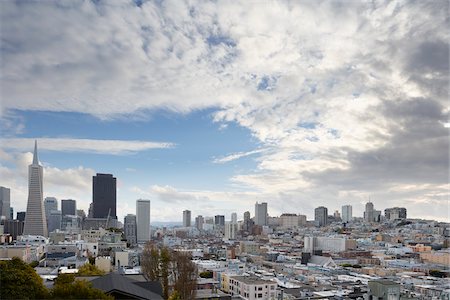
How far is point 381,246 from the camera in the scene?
50.7m

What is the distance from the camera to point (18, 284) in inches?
293

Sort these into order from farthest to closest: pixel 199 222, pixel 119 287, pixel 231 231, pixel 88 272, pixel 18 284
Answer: pixel 199 222, pixel 231 231, pixel 88 272, pixel 18 284, pixel 119 287

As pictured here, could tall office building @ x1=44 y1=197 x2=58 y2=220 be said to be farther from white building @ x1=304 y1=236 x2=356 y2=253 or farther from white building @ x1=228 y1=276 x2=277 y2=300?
white building @ x1=228 y1=276 x2=277 y2=300

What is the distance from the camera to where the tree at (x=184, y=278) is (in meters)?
12.5

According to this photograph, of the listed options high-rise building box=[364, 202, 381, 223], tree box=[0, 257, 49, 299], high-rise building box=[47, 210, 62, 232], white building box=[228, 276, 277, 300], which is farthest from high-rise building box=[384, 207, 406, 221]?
tree box=[0, 257, 49, 299]

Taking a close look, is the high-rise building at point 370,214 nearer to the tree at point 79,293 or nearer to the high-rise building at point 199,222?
the high-rise building at point 199,222

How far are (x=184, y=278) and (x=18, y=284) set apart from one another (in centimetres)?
625

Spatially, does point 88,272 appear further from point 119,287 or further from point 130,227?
point 130,227

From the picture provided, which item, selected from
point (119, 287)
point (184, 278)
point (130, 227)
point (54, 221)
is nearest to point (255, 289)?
point (184, 278)

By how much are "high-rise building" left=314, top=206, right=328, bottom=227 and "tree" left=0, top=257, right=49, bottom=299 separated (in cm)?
9088

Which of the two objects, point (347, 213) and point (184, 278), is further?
point (347, 213)

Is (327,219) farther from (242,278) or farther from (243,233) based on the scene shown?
(242,278)

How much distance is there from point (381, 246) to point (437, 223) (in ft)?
94.5

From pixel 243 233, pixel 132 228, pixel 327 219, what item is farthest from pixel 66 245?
pixel 327 219
